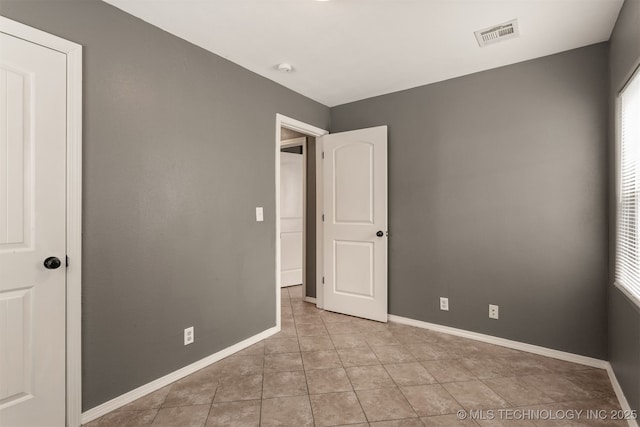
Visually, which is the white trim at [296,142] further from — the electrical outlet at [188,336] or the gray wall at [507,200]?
the electrical outlet at [188,336]

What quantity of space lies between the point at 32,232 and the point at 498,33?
3.17 m

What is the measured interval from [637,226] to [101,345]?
318 centimetres

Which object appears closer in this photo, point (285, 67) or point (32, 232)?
point (32, 232)

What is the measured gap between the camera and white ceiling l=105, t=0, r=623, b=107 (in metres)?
1.99

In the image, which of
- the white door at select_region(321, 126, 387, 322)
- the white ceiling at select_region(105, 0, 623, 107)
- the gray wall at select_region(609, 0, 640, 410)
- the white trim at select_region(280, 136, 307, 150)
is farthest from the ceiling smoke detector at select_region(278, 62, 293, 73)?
the gray wall at select_region(609, 0, 640, 410)

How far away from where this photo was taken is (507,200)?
2801mm

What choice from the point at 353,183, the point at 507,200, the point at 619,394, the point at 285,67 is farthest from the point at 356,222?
the point at 619,394

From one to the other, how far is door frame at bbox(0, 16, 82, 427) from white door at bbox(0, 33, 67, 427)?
1.0 inches

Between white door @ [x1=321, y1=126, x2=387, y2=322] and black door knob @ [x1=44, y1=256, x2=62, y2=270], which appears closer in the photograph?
black door knob @ [x1=44, y1=256, x2=62, y2=270]

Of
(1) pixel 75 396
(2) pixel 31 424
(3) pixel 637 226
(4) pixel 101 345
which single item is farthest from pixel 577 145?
(2) pixel 31 424

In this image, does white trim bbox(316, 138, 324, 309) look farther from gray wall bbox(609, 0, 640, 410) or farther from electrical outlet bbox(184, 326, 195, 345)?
gray wall bbox(609, 0, 640, 410)

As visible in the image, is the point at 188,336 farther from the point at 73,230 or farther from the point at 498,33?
the point at 498,33

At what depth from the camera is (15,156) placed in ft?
5.17

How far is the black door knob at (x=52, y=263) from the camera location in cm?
167
